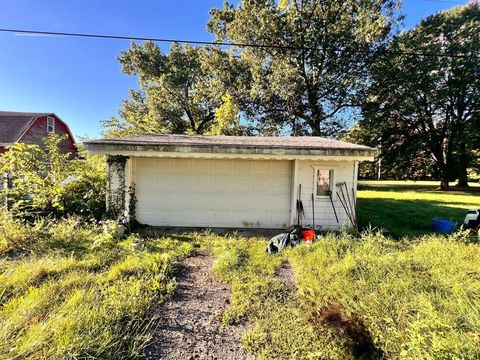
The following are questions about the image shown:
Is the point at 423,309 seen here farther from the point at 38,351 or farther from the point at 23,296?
the point at 23,296

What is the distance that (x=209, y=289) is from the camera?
12.6ft

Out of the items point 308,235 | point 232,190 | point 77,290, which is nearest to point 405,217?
point 308,235

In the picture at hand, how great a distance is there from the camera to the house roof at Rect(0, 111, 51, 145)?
675 inches

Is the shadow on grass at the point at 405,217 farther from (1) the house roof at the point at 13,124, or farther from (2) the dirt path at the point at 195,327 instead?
(1) the house roof at the point at 13,124

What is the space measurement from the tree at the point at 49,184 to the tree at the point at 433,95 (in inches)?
682

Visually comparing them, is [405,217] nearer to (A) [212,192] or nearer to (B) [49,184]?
(A) [212,192]

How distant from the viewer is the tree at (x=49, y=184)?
6.89 meters

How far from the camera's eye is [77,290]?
3.33 m

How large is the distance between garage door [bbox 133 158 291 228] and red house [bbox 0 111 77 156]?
1343 cm

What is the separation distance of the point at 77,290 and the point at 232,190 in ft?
15.7

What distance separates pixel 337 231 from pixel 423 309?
471 cm

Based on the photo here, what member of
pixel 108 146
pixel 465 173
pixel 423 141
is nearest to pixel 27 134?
pixel 108 146

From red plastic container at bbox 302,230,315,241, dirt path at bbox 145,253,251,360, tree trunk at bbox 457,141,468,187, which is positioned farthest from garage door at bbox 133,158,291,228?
tree trunk at bbox 457,141,468,187

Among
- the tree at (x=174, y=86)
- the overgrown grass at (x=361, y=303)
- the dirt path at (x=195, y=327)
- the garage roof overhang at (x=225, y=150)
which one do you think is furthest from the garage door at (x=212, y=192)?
the tree at (x=174, y=86)
